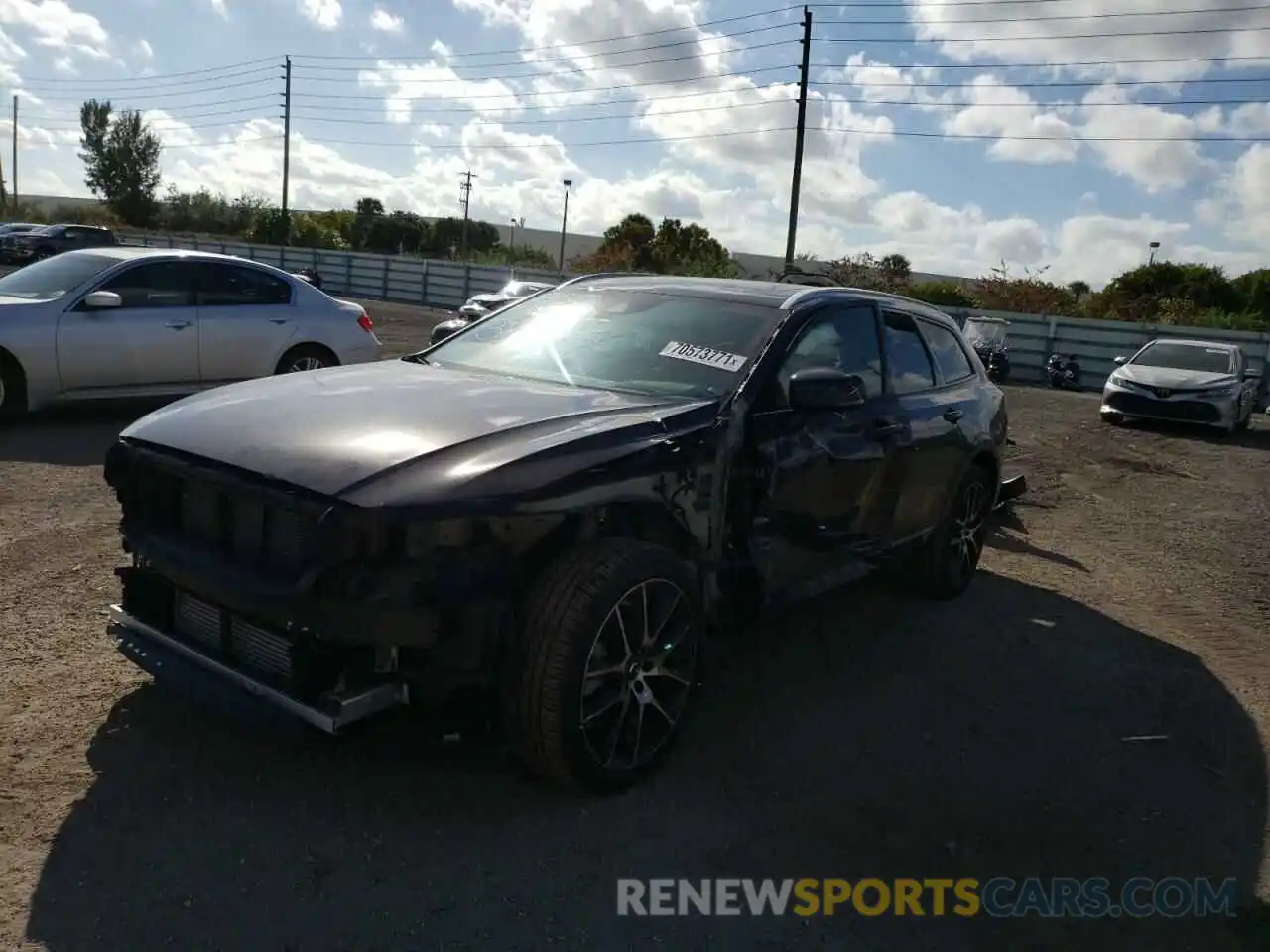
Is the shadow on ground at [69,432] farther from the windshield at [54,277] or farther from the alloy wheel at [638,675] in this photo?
the alloy wheel at [638,675]

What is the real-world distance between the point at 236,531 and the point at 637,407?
4.59ft

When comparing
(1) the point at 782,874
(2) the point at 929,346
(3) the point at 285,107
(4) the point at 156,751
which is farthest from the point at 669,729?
(3) the point at 285,107

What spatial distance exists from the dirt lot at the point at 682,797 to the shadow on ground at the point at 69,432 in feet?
6.85

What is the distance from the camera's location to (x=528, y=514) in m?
2.97

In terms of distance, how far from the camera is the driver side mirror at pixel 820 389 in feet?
12.6

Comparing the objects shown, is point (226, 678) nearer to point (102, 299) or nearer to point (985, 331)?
point (102, 299)

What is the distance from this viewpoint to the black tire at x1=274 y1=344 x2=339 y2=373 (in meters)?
9.19

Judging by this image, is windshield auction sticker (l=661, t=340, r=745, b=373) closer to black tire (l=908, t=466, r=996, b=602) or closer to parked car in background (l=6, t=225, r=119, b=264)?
black tire (l=908, t=466, r=996, b=602)

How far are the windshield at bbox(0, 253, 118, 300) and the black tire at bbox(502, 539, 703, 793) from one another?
6989mm

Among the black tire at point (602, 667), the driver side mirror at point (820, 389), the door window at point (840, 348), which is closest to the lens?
the black tire at point (602, 667)

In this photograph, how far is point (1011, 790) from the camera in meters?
3.59

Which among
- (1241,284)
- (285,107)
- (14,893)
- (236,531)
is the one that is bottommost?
(14,893)

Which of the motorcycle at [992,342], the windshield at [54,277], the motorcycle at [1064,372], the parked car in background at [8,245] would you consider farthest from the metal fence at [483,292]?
the windshield at [54,277]

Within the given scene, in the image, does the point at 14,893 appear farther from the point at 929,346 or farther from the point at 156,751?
the point at 929,346
